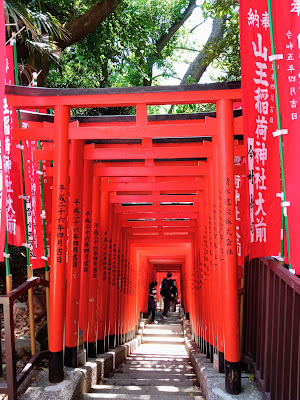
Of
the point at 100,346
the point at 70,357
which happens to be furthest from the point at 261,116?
the point at 100,346

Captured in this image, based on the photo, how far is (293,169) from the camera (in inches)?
122

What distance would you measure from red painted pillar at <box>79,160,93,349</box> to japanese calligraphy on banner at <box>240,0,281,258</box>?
3555 millimetres

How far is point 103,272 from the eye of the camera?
855cm

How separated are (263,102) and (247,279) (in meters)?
2.32

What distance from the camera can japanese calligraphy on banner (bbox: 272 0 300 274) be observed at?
10.0 ft

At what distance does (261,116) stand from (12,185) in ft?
8.68

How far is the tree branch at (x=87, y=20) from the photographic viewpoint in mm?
9461

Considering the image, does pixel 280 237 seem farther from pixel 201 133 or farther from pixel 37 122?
pixel 37 122

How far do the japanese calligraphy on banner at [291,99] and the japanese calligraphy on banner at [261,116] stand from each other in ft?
1.53

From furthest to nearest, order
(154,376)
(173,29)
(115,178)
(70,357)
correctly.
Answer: (173,29), (115,178), (154,376), (70,357)

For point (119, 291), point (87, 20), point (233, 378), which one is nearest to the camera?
point (233, 378)

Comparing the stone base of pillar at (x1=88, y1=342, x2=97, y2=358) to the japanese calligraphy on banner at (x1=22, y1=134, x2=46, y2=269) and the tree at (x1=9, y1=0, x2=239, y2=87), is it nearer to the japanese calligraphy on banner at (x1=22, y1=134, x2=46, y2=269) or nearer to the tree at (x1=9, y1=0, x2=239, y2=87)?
the japanese calligraphy on banner at (x1=22, y1=134, x2=46, y2=269)

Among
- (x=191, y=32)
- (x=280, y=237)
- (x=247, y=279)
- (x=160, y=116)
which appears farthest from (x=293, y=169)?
(x=191, y=32)

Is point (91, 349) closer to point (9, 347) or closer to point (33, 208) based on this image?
point (33, 208)
